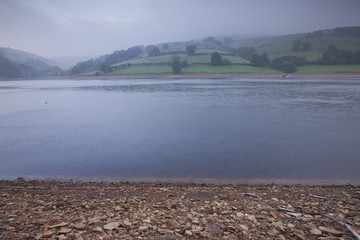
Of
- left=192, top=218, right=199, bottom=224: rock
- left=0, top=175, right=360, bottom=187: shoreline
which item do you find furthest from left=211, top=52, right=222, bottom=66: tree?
left=192, top=218, right=199, bottom=224: rock

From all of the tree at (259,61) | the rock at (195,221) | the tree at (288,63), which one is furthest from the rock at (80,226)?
the tree at (259,61)

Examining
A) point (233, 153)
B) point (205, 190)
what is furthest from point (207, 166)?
point (205, 190)

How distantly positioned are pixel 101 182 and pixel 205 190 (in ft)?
16.6

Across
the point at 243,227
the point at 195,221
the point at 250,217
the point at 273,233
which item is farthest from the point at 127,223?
the point at 273,233

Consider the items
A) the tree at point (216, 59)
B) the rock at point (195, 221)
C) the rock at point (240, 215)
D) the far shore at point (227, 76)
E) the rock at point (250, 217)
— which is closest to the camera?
the rock at point (195, 221)

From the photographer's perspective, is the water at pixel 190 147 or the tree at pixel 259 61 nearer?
the water at pixel 190 147

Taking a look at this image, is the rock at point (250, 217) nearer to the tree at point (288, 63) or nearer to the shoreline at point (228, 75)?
the shoreline at point (228, 75)

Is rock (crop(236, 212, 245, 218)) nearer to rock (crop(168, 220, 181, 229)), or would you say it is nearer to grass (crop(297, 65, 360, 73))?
rock (crop(168, 220, 181, 229))

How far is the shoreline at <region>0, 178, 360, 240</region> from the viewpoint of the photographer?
541 centimetres

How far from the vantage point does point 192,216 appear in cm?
632

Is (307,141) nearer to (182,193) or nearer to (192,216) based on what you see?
(182,193)

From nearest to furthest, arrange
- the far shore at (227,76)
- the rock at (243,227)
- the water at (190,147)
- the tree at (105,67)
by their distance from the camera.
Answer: the rock at (243,227), the water at (190,147), the far shore at (227,76), the tree at (105,67)

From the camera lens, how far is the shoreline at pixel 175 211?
5410 mm

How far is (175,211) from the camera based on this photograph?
6711 mm
